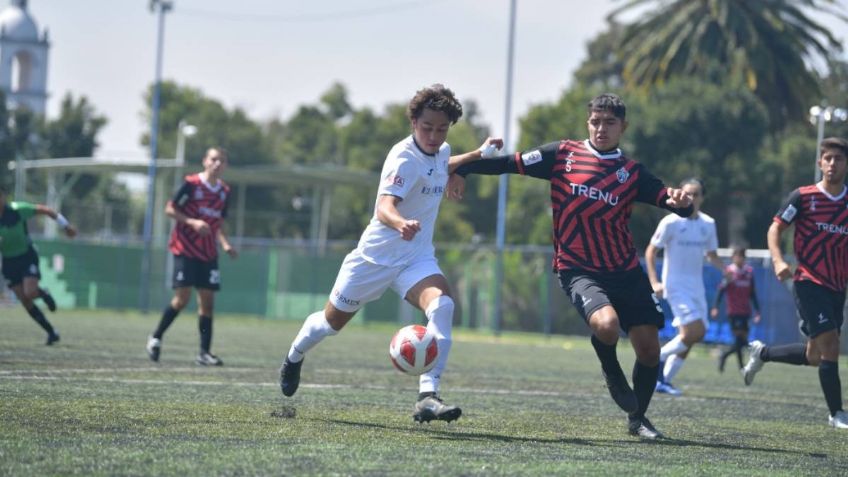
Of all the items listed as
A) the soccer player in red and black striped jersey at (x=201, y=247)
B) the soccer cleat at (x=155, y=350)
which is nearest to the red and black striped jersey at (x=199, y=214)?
the soccer player in red and black striped jersey at (x=201, y=247)

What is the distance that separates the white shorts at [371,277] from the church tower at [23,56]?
249 ft

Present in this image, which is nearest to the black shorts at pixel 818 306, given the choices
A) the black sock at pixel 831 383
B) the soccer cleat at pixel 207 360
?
the black sock at pixel 831 383

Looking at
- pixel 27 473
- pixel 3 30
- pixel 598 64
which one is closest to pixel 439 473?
pixel 27 473

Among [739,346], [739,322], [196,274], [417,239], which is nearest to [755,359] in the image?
[417,239]

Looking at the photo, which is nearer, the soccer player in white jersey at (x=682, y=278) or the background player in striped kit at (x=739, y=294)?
the soccer player in white jersey at (x=682, y=278)

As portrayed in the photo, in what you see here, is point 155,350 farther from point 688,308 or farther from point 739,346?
point 739,346

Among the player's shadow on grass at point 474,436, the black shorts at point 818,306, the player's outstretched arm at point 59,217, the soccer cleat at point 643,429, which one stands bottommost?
the player's shadow on grass at point 474,436

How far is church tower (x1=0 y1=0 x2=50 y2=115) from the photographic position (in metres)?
80.1

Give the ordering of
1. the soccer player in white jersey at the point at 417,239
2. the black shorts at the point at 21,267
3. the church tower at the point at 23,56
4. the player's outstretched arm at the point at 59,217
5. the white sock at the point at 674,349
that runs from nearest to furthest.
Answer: the soccer player in white jersey at the point at 417,239
the white sock at the point at 674,349
the player's outstretched arm at the point at 59,217
the black shorts at the point at 21,267
the church tower at the point at 23,56

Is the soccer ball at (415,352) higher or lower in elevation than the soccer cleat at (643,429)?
higher

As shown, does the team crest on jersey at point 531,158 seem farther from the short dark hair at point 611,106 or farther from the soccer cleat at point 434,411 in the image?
the soccer cleat at point 434,411

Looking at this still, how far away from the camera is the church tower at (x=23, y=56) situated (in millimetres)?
80125

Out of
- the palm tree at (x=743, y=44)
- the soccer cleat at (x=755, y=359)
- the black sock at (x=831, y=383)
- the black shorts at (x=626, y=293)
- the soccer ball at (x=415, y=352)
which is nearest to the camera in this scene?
the soccer ball at (x=415, y=352)

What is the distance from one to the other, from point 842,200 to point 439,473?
16.0ft
